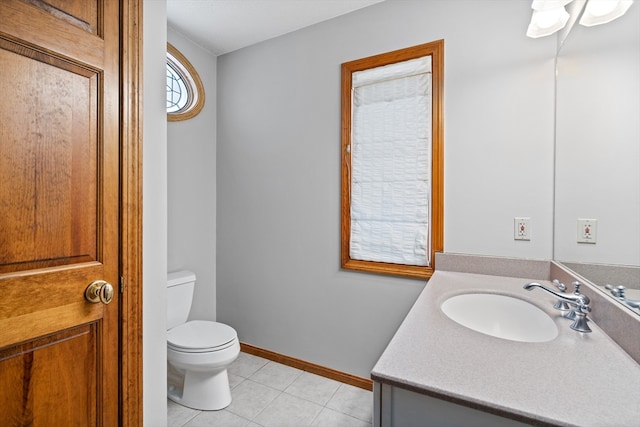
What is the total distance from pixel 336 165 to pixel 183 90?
4.60ft

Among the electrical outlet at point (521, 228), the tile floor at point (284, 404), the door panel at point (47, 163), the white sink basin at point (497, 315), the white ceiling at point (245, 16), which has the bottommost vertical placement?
the tile floor at point (284, 404)

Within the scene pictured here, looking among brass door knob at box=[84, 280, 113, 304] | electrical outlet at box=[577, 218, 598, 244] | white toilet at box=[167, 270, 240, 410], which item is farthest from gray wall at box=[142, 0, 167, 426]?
electrical outlet at box=[577, 218, 598, 244]

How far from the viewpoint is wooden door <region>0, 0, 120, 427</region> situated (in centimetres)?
90

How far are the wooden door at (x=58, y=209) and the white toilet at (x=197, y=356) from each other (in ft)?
1.82

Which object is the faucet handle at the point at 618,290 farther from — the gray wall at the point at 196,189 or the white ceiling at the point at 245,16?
the gray wall at the point at 196,189

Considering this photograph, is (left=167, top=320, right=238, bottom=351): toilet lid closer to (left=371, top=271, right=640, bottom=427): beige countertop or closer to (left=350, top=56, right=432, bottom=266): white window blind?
(left=350, top=56, right=432, bottom=266): white window blind

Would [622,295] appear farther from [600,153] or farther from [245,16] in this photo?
[245,16]

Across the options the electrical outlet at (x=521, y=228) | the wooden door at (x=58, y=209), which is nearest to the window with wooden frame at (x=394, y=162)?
the electrical outlet at (x=521, y=228)

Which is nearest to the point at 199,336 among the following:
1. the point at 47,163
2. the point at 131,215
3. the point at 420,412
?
the point at 131,215

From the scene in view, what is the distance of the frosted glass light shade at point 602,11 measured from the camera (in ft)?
3.15

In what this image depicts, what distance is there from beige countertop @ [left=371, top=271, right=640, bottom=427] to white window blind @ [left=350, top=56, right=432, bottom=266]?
3.12ft

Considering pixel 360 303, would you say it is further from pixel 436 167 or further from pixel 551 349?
pixel 551 349

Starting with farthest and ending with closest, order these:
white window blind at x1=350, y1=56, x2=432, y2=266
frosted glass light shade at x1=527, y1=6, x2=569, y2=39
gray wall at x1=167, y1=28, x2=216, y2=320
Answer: gray wall at x1=167, y1=28, x2=216, y2=320 < white window blind at x1=350, y1=56, x2=432, y2=266 < frosted glass light shade at x1=527, y1=6, x2=569, y2=39

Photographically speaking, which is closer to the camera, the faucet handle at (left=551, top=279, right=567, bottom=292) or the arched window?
the faucet handle at (left=551, top=279, right=567, bottom=292)
